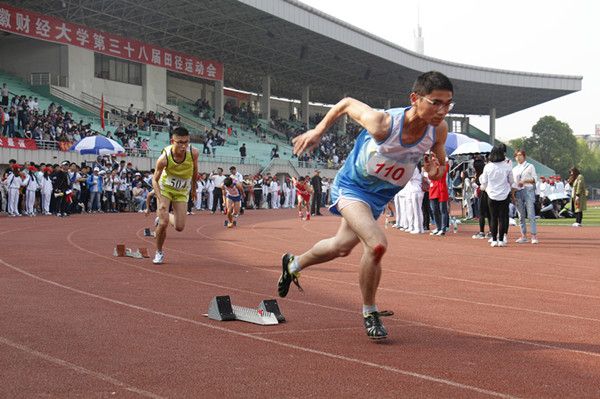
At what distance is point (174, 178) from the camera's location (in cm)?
1120

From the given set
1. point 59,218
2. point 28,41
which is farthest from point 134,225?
point 28,41

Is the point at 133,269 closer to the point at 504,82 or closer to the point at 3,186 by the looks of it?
the point at 3,186

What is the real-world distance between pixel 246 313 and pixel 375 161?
1723 mm

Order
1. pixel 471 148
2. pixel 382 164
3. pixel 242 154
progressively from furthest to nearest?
1. pixel 242 154
2. pixel 471 148
3. pixel 382 164

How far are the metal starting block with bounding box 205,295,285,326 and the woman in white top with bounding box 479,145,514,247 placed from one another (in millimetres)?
9290

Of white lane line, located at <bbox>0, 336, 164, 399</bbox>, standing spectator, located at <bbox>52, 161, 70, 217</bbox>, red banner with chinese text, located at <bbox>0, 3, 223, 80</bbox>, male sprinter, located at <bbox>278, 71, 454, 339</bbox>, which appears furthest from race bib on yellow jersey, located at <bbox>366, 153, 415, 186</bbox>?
red banner with chinese text, located at <bbox>0, 3, 223, 80</bbox>

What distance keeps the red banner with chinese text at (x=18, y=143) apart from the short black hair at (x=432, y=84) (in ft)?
85.0

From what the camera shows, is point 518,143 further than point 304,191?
Yes

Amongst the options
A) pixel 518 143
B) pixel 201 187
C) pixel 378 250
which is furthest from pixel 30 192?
pixel 518 143

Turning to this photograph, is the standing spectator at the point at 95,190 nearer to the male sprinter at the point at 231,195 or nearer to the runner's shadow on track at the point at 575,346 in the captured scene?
the male sprinter at the point at 231,195

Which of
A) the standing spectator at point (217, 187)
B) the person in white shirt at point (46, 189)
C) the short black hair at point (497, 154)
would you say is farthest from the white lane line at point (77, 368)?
the standing spectator at point (217, 187)

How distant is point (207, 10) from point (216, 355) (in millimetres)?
40687

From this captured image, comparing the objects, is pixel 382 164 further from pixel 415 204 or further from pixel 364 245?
pixel 415 204

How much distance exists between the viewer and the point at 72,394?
412 cm
